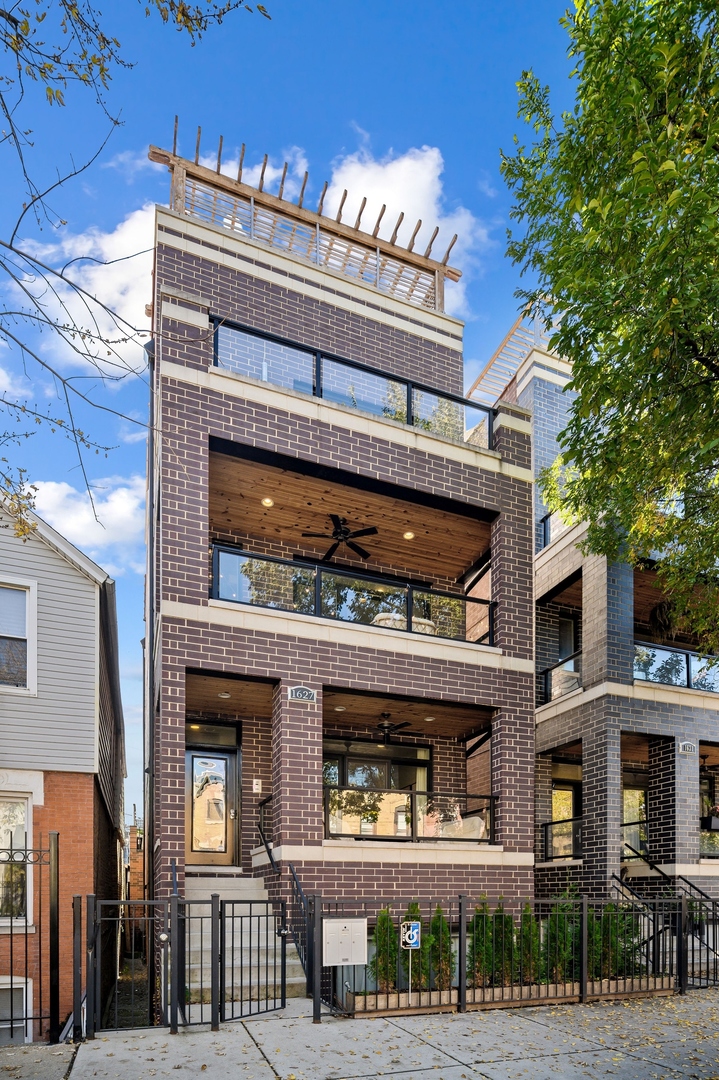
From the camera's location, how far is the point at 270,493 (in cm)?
1384

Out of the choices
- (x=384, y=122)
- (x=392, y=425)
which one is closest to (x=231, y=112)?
(x=384, y=122)

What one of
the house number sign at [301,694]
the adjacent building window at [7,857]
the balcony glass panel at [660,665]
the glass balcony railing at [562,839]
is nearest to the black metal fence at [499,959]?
the house number sign at [301,694]

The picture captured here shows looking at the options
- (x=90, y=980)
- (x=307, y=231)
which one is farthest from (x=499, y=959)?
(x=307, y=231)

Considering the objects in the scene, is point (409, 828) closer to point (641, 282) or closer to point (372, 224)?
point (641, 282)

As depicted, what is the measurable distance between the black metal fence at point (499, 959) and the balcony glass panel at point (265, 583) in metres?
4.08

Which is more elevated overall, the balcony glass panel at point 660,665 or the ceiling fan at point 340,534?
the ceiling fan at point 340,534

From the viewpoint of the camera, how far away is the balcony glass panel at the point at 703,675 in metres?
16.7

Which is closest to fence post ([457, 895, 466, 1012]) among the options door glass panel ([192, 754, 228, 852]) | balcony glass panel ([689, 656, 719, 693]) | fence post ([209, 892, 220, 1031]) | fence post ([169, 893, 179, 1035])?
fence post ([209, 892, 220, 1031])

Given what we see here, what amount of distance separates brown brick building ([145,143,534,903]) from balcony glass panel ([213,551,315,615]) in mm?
32

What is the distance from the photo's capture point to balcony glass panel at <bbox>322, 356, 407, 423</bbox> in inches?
534

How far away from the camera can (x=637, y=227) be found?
7.91m

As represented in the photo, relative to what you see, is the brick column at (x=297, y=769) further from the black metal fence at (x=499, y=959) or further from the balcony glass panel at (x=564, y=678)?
the balcony glass panel at (x=564, y=678)

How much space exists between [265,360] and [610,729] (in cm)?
883

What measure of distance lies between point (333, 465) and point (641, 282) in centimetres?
588
